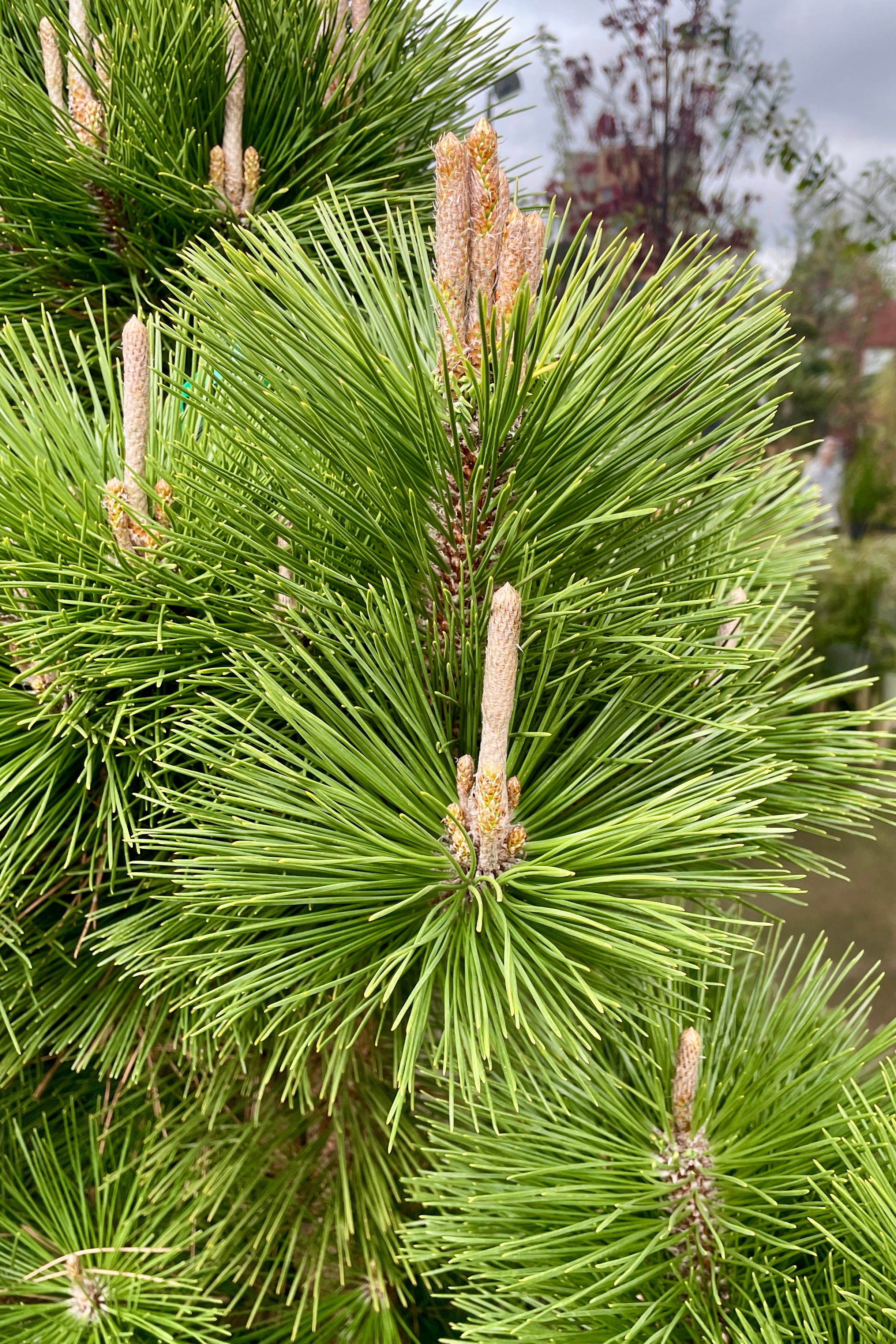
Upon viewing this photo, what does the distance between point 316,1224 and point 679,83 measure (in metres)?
1.31

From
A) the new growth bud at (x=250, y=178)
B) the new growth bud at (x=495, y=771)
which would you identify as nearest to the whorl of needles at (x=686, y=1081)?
the new growth bud at (x=495, y=771)

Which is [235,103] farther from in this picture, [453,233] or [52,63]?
[453,233]

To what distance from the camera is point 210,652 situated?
28cm

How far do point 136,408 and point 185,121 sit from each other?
0.16 metres

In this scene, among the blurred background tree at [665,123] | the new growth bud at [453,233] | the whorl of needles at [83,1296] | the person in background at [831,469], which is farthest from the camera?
the person in background at [831,469]

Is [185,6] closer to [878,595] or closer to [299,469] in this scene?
[299,469]

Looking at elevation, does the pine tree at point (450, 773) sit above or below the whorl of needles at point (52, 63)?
below

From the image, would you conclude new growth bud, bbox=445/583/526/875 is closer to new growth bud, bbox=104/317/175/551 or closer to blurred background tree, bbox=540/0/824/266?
new growth bud, bbox=104/317/175/551

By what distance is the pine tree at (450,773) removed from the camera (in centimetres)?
22

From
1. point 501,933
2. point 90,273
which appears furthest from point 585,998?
point 90,273

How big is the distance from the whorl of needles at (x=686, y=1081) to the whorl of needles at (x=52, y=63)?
412 millimetres

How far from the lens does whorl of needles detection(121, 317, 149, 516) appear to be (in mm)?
263

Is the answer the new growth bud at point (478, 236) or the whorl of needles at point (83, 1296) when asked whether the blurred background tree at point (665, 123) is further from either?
the whorl of needles at point (83, 1296)

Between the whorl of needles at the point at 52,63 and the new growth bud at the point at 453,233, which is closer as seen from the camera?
the new growth bud at the point at 453,233
